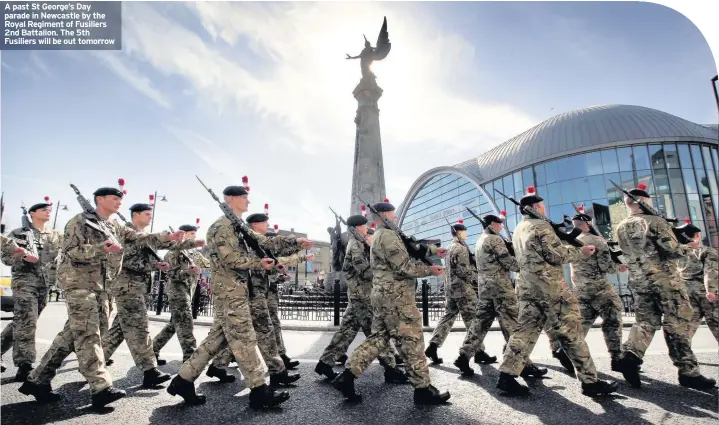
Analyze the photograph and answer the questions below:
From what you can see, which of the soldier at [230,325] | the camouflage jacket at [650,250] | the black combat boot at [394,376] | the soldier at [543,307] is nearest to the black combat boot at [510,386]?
the soldier at [543,307]

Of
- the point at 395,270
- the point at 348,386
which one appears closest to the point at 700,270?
the point at 395,270

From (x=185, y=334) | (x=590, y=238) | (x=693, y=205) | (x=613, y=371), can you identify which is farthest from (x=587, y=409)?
Answer: (x=693, y=205)

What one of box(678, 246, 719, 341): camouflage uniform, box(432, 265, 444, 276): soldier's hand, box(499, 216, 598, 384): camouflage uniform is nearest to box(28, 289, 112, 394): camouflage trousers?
box(432, 265, 444, 276): soldier's hand

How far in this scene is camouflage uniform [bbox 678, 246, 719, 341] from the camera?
5.39 meters

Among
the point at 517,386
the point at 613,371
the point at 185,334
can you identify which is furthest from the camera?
the point at 185,334

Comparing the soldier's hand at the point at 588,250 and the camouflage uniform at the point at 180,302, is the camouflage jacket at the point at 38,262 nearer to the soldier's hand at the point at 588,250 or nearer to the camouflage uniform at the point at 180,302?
the camouflage uniform at the point at 180,302

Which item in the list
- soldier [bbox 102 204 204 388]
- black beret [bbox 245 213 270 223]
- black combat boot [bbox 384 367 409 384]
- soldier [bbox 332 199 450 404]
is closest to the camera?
soldier [bbox 332 199 450 404]

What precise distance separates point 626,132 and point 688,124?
6266mm

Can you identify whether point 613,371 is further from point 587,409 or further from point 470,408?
point 470,408

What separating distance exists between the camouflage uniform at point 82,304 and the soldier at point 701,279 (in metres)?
7.43

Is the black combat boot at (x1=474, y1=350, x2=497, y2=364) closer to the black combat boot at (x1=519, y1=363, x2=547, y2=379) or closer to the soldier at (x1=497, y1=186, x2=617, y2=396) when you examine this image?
the black combat boot at (x1=519, y1=363, x2=547, y2=379)

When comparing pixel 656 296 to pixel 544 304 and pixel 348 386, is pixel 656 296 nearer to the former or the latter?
pixel 544 304

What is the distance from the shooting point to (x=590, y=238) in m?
5.31

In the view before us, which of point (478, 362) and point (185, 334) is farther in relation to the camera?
point (478, 362)
